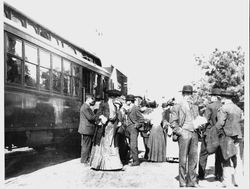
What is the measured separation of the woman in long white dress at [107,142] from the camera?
26.5ft

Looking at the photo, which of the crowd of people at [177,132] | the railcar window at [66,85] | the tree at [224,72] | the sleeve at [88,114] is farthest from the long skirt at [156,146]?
the tree at [224,72]

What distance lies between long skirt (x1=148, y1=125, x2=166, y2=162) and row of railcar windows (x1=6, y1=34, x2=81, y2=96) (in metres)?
3.00

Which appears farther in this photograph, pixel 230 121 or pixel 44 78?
pixel 44 78

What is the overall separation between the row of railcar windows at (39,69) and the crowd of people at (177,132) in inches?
52.3

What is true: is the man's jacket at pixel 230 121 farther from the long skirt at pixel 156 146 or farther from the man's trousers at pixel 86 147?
the man's trousers at pixel 86 147

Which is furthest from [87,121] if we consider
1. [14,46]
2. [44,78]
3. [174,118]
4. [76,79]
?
[174,118]

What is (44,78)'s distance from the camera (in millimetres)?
9164

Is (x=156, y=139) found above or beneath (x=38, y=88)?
beneath

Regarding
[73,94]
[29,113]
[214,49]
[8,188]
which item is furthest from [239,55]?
[8,188]

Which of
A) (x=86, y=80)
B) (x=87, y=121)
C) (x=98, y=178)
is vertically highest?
(x=86, y=80)

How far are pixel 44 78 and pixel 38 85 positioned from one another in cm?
43

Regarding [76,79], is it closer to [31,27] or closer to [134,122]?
[31,27]

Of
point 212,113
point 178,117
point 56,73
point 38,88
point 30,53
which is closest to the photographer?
point 178,117

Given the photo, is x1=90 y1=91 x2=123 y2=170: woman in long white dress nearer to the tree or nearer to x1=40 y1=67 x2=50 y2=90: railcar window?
x1=40 y1=67 x2=50 y2=90: railcar window
